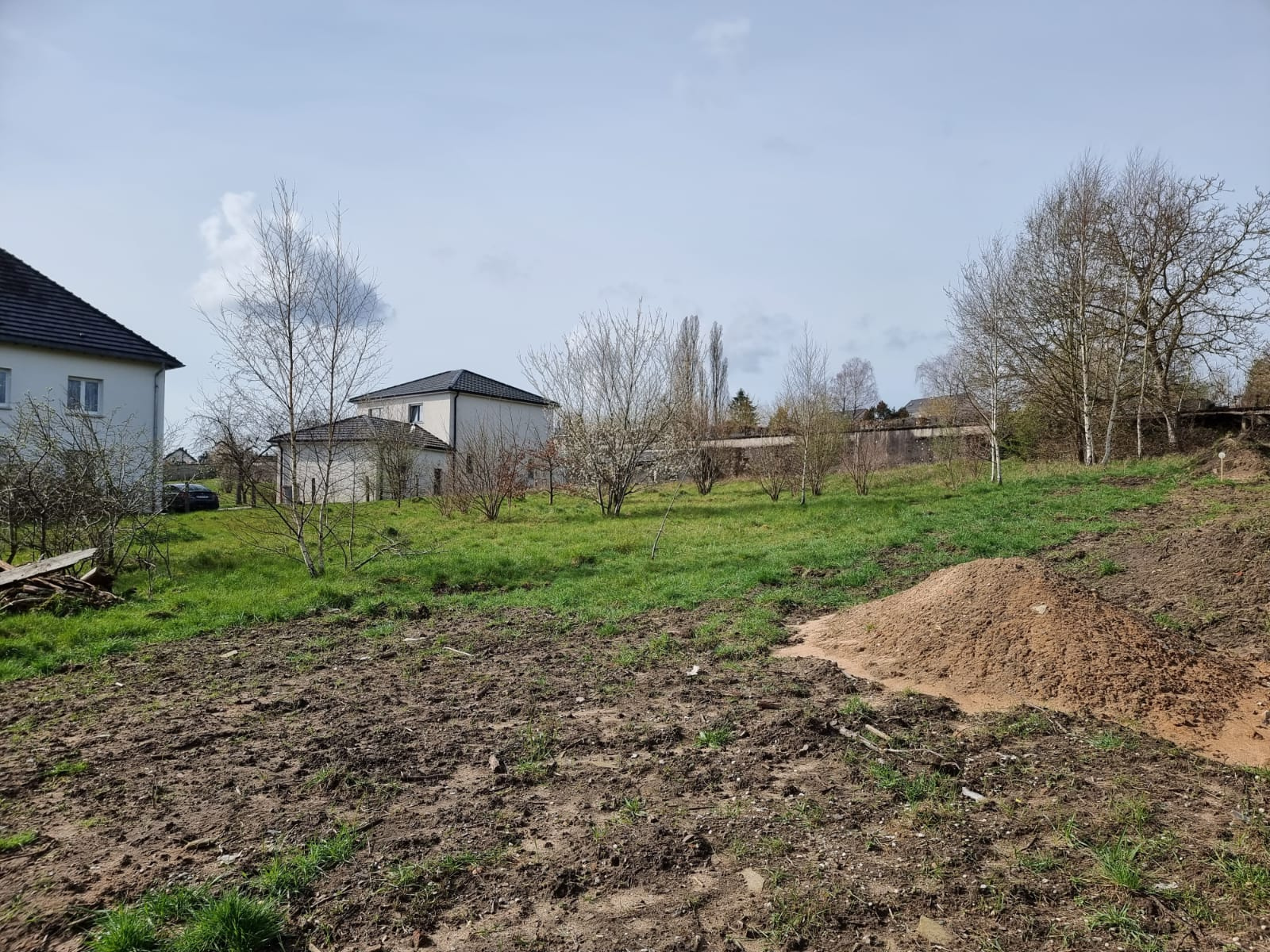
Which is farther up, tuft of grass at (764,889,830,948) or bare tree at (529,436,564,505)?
bare tree at (529,436,564,505)

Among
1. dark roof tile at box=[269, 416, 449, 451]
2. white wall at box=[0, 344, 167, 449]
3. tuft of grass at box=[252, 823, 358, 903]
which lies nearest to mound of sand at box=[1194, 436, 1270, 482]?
tuft of grass at box=[252, 823, 358, 903]

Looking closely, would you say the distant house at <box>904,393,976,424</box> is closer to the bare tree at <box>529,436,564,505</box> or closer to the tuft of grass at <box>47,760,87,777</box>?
the bare tree at <box>529,436,564,505</box>

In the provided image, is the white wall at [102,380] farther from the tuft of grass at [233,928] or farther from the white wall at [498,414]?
the tuft of grass at [233,928]

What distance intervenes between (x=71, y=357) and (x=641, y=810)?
24.1 meters

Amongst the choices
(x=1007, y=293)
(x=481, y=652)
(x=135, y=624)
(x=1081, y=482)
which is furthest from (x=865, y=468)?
(x=135, y=624)

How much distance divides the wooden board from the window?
552 inches

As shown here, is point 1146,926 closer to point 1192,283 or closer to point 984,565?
point 984,565

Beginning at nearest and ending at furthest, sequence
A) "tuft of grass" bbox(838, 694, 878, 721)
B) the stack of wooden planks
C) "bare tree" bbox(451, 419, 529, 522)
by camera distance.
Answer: "tuft of grass" bbox(838, 694, 878, 721), the stack of wooden planks, "bare tree" bbox(451, 419, 529, 522)

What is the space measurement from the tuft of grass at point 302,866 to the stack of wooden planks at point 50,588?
25.6ft

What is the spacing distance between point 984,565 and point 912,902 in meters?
4.35

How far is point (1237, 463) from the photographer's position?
15.1 metres

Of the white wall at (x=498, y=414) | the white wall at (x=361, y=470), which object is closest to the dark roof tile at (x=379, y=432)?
the white wall at (x=361, y=470)

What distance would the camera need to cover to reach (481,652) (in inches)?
275

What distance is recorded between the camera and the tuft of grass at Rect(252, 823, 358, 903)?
2.92 metres
